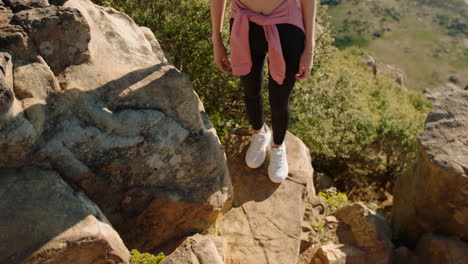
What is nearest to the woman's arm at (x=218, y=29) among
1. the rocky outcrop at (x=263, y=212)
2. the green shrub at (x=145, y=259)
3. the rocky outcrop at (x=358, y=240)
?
the rocky outcrop at (x=263, y=212)

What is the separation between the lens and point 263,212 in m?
4.14

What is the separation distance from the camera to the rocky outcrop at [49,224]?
258 centimetres

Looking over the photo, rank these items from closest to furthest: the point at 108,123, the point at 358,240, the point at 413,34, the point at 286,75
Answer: the point at 108,123, the point at 286,75, the point at 358,240, the point at 413,34

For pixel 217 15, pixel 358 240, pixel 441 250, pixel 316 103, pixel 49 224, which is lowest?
pixel 358 240

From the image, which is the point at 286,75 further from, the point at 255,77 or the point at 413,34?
the point at 413,34

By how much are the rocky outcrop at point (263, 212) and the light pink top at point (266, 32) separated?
1.39 m

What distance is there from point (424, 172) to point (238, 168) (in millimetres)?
2237

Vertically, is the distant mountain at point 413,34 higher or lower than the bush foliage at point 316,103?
lower

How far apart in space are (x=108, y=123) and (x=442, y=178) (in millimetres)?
3574

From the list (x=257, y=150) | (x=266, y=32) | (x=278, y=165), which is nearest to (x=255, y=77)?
(x=266, y=32)

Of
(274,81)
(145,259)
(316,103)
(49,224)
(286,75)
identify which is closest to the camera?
(49,224)

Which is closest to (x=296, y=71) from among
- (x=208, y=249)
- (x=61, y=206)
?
(x=208, y=249)

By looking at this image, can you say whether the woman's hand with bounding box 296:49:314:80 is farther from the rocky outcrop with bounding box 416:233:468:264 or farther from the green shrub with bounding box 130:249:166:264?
the rocky outcrop with bounding box 416:233:468:264

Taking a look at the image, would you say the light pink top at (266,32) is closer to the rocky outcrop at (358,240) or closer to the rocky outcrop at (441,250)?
the rocky outcrop at (358,240)
